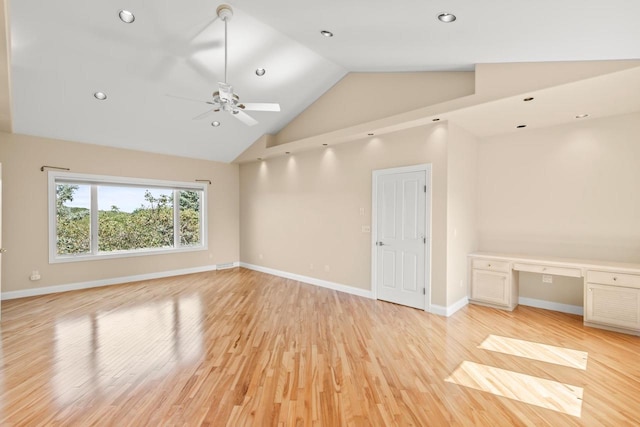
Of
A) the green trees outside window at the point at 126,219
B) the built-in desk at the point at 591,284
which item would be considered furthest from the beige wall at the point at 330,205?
the green trees outside window at the point at 126,219

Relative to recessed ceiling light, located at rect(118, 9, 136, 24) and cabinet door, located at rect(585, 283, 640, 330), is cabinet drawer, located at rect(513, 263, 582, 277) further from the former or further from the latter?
recessed ceiling light, located at rect(118, 9, 136, 24)

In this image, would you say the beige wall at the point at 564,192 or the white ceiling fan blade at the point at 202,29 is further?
the beige wall at the point at 564,192

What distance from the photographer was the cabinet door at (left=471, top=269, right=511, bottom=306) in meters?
4.27

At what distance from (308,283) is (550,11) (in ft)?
17.1

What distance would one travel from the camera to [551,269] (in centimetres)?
391

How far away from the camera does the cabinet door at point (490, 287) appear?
14.0ft

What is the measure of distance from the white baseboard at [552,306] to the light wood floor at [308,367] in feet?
0.63

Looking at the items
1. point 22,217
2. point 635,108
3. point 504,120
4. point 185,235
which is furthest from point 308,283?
point 635,108

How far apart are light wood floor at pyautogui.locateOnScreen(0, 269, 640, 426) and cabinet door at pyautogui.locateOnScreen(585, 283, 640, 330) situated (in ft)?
0.59

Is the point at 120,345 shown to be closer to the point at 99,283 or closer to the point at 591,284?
the point at 99,283

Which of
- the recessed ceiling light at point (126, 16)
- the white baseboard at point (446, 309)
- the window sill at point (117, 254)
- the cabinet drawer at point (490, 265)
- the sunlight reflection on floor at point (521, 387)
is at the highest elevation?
the recessed ceiling light at point (126, 16)

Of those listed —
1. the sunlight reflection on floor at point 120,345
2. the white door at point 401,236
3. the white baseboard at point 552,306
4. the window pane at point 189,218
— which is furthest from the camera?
the window pane at point 189,218

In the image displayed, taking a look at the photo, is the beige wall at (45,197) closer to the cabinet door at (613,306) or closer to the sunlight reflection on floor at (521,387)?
the sunlight reflection on floor at (521,387)

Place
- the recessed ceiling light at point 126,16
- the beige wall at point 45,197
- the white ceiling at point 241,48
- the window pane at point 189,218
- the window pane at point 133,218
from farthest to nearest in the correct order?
the window pane at point 189,218, the window pane at point 133,218, the beige wall at point 45,197, the recessed ceiling light at point 126,16, the white ceiling at point 241,48
